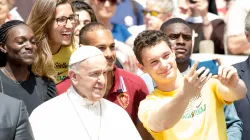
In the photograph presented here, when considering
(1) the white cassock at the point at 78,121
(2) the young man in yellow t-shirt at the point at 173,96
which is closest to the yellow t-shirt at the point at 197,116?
(2) the young man in yellow t-shirt at the point at 173,96

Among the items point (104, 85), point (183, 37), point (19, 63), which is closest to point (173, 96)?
point (104, 85)

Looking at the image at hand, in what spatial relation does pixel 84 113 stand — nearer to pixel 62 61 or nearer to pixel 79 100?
pixel 79 100

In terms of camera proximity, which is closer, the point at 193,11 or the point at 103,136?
the point at 103,136

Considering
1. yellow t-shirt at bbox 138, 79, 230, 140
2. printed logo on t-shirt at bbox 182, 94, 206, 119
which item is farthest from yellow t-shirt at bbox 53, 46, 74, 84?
printed logo on t-shirt at bbox 182, 94, 206, 119

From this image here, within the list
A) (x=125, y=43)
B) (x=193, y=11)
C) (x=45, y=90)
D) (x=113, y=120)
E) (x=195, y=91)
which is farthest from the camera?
(x=193, y=11)

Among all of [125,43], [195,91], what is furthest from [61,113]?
[125,43]

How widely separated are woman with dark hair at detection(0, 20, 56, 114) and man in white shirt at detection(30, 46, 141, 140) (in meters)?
0.55

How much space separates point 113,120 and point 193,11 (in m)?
3.42

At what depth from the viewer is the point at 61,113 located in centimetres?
559

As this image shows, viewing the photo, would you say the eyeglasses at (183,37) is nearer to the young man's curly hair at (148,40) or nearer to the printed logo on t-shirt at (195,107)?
the young man's curly hair at (148,40)

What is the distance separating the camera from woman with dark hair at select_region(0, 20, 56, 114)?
611 centimetres

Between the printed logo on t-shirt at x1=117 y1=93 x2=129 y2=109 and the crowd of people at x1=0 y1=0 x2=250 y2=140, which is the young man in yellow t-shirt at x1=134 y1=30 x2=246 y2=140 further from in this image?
the printed logo on t-shirt at x1=117 y1=93 x2=129 y2=109

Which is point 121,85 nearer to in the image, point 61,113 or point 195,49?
point 61,113

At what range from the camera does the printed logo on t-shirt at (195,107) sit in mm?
5809
